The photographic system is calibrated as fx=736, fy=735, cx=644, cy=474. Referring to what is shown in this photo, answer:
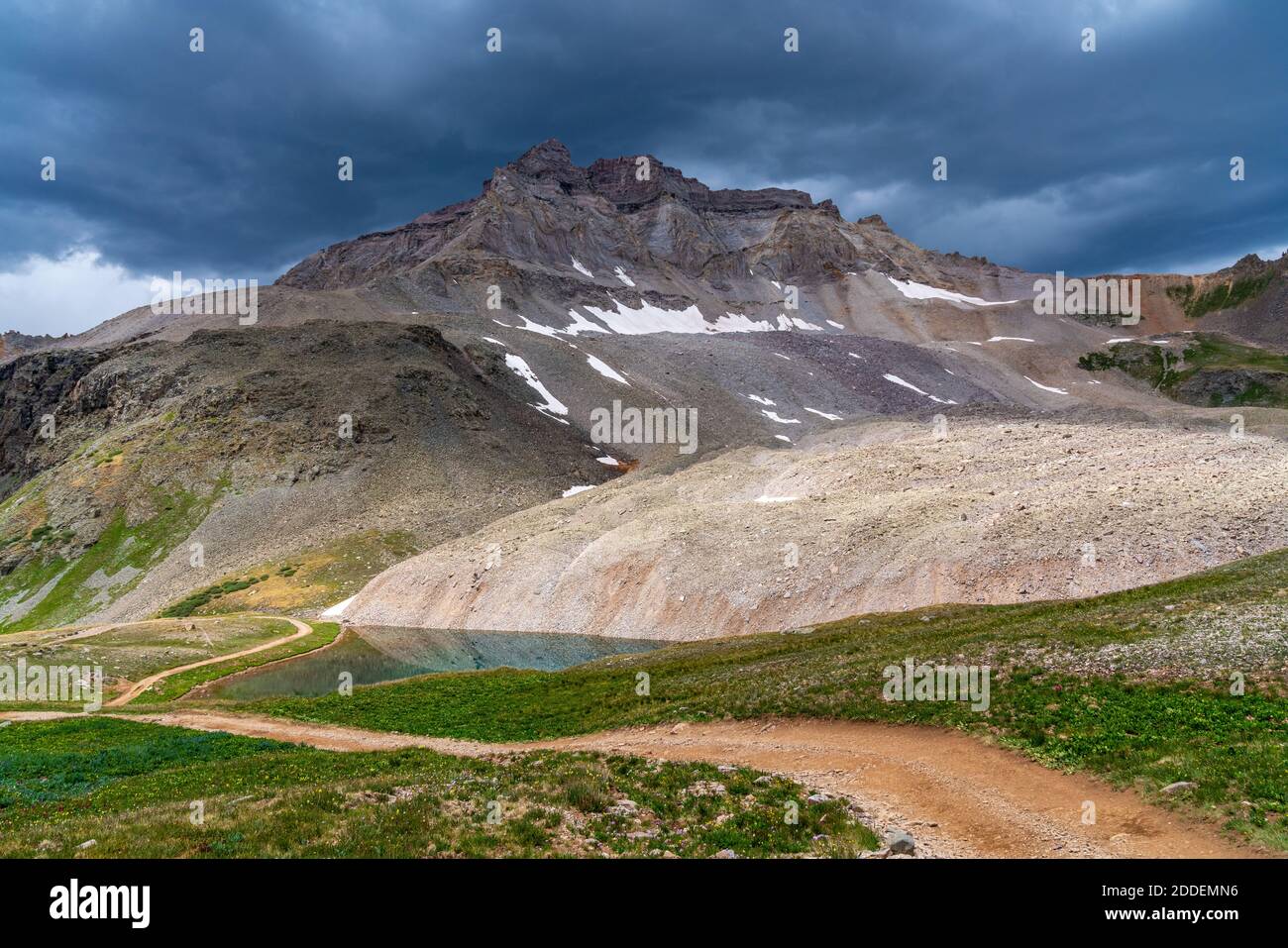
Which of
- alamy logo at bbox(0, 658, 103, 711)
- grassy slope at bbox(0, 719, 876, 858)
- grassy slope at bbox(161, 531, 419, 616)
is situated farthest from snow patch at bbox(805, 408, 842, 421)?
grassy slope at bbox(0, 719, 876, 858)

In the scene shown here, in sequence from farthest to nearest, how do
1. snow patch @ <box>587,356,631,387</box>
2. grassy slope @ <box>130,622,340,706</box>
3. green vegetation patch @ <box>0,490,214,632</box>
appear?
snow patch @ <box>587,356,631,387</box>, green vegetation patch @ <box>0,490,214,632</box>, grassy slope @ <box>130,622,340,706</box>

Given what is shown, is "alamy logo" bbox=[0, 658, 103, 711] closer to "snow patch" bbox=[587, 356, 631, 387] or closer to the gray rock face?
the gray rock face

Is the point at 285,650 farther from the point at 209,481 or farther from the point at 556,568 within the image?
the point at 209,481

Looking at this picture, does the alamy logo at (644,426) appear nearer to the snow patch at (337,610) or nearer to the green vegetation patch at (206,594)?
the green vegetation patch at (206,594)

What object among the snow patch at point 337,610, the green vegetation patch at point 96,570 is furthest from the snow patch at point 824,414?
the green vegetation patch at point 96,570

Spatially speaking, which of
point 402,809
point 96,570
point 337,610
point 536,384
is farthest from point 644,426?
point 402,809

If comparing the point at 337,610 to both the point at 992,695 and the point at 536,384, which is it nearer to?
the point at 992,695
